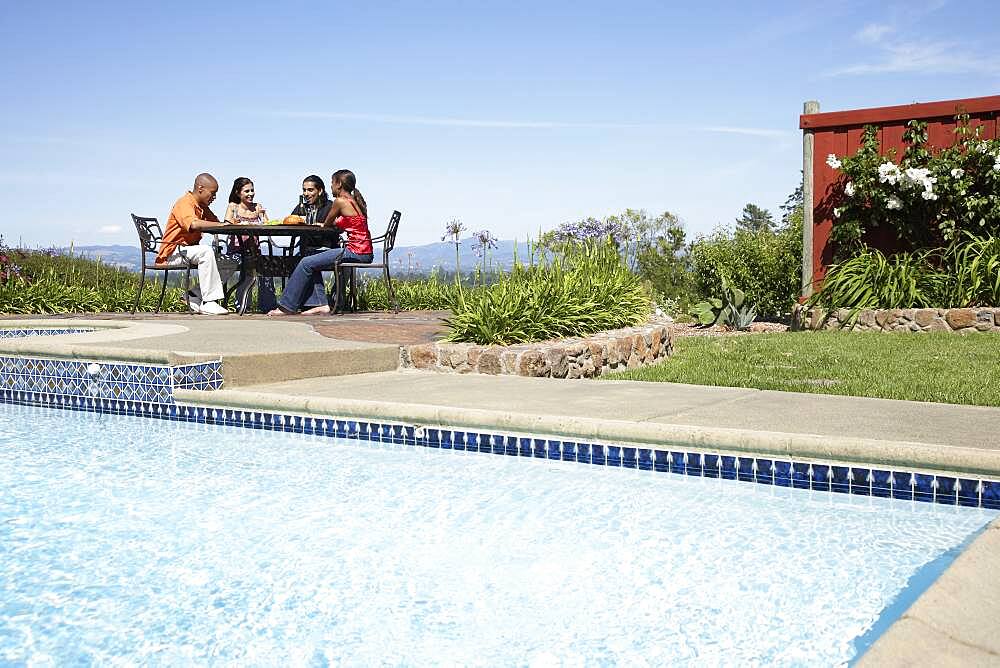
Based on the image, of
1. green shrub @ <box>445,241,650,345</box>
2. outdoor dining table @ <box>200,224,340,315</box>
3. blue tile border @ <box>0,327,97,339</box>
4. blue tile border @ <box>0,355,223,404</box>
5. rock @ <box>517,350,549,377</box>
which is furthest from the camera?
outdoor dining table @ <box>200,224,340,315</box>

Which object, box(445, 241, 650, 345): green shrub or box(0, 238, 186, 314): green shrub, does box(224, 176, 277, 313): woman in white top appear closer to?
box(0, 238, 186, 314): green shrub

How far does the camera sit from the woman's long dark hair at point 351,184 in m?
8.91

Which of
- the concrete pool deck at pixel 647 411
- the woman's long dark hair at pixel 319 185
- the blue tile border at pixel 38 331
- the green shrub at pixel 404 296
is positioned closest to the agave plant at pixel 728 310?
the green shrub at pixel 404 296

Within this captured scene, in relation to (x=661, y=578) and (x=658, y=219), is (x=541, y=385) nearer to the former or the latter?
(x=661, y=578)

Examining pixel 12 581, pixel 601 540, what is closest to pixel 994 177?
pixel 601 540

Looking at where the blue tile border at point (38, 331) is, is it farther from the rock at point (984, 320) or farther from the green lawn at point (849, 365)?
the rock at point (984, 320)

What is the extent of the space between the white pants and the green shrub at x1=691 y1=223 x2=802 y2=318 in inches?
210

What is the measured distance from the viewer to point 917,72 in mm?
18125

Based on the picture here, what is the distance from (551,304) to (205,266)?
4.57m

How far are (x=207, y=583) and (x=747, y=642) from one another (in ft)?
5.18

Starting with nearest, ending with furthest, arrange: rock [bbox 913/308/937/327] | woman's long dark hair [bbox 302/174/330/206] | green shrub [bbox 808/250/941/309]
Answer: rock [bbox 913/308/937/327] < green shrub [bbox 808/250/941/309] < woman's long dark hair [bbox 302/174/330/206]

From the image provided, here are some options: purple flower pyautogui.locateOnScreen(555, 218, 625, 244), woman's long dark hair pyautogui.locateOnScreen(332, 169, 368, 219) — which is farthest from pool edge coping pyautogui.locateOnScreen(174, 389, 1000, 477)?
purple flower pyautogui.locateOnScreen(555, 218, 625, 244)

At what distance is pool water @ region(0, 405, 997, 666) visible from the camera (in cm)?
232

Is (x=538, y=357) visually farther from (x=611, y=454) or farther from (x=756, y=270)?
(x=756, y=270)
